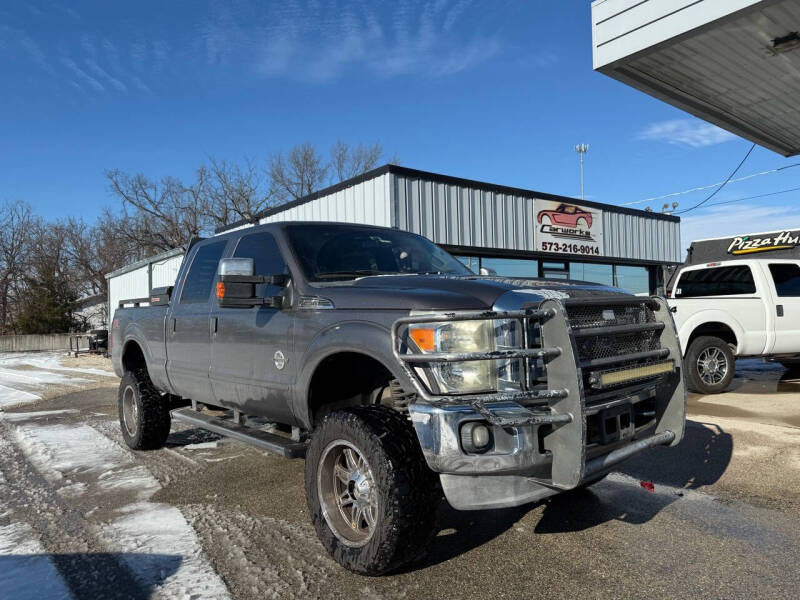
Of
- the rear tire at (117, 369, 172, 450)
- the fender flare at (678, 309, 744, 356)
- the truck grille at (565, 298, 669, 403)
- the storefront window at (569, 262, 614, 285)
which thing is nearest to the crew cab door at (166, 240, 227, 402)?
the rear tire at (117, 369, 172, 450)

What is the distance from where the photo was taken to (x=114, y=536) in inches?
141

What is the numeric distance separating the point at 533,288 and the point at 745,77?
806 centimetres

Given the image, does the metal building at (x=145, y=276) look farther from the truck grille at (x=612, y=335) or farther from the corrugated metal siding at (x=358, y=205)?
the truck grille at (x=612, y=335)

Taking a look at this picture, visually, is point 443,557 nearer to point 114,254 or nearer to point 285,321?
point 285,321

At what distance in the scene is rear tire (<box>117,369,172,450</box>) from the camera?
5.63 metres

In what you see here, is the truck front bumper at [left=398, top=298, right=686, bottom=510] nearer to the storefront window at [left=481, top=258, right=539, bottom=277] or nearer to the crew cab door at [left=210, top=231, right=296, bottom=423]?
the crew cab door at [left=210, top=231, right=296, bottom=423]

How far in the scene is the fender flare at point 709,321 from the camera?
8641mm

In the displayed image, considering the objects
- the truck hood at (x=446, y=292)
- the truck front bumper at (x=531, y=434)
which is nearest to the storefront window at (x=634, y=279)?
the truck hood at (x=446, y=292)

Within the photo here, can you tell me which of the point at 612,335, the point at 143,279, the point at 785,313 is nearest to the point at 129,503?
the point at 612,335

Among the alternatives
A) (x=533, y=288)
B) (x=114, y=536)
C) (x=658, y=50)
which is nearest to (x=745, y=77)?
(x=658, y=50)

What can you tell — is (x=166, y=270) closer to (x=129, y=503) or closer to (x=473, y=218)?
(x=473, y=218)

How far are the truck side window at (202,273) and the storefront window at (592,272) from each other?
14.6 meters

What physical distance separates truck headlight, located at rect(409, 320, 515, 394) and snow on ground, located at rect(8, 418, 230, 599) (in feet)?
4.96

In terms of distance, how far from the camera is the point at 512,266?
53.3 feet
